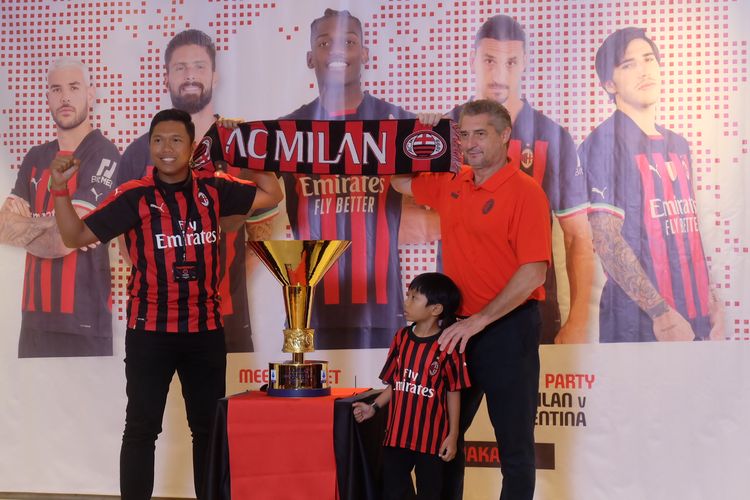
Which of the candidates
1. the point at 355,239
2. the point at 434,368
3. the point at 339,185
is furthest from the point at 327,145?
the point at 434,368

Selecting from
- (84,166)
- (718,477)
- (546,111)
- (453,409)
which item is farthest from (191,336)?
(718,477)

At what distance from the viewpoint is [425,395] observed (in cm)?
279

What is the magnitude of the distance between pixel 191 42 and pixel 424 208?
4.18 ft

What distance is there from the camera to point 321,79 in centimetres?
386

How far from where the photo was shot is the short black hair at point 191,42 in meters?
3.93

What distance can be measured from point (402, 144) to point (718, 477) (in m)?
1.86

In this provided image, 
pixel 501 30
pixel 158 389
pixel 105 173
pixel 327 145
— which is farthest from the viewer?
pixel 105 173

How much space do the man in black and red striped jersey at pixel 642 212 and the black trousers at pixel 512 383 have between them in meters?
0.96

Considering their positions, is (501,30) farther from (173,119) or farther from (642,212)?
(173,119)

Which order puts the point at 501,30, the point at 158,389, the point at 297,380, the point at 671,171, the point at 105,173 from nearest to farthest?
1. the point at 297,380
2. the point at 158,389
3. the point at 671,171
4. the point at 501,30
5. the point at 105,173

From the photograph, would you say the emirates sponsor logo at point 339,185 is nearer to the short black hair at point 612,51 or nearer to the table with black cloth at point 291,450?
the short black hair at point 612,51

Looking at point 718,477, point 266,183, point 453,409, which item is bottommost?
point 718,477

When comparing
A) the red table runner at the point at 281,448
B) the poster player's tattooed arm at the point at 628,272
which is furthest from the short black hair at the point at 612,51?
the red table runner at the point at 281,448

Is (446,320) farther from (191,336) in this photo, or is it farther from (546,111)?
(546,111)
